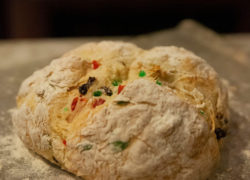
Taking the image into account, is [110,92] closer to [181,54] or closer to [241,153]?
[181,54]

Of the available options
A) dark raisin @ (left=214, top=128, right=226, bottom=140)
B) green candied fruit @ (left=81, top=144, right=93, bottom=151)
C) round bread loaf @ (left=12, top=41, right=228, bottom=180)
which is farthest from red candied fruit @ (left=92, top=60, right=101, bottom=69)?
dark raisin @ (left=214, top=128, right=226, bottom=140)

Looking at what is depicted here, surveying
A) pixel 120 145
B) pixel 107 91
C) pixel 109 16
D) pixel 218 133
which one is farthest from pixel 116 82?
pixel 109 16

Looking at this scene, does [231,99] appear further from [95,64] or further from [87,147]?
[87,147]

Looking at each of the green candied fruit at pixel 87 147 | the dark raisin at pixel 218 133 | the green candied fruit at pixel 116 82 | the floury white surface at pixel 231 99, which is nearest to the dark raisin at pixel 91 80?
the green candied fruit at pixel 116 82

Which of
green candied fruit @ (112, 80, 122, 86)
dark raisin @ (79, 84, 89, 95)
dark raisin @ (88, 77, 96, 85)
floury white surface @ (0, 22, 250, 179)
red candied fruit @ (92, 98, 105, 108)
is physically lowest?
floury white surface @ (0, 22, 250, 179)

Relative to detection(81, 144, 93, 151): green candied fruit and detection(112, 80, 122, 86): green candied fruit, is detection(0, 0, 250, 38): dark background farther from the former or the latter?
detection(81, 144, 93, 151): green candied fruit

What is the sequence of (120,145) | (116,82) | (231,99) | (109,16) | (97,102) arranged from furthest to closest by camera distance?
(109,16), (231,99), (116,82), (97,102), (120,145)
